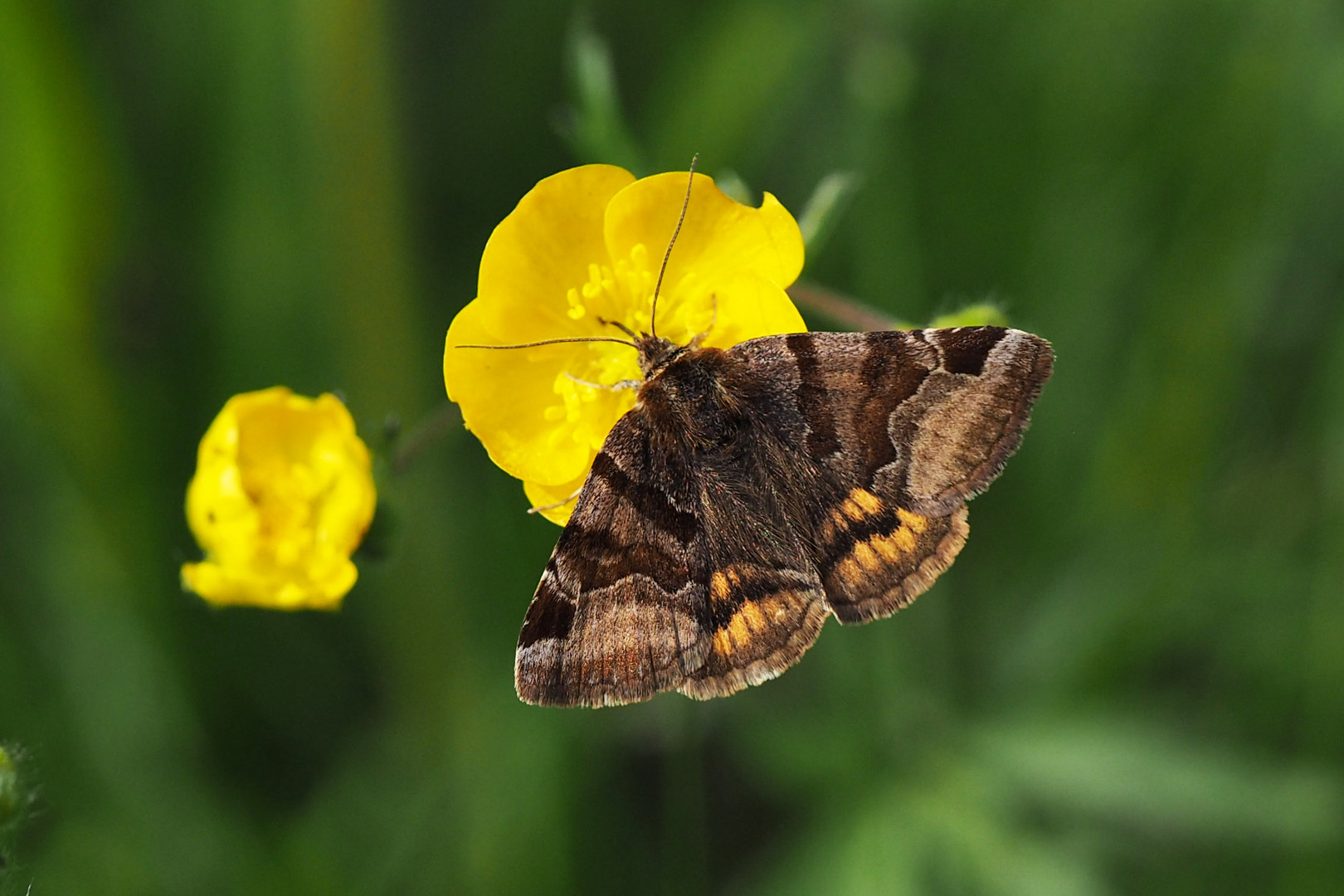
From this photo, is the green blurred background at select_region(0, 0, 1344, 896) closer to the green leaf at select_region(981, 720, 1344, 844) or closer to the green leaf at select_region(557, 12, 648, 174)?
the green leaf at select_region(981, 720, 1344, 844)

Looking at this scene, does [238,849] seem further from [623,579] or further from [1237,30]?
[1237,30]

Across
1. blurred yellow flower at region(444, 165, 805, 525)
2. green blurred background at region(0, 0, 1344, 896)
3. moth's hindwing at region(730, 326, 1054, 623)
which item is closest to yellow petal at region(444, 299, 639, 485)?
blurred yellow flower at region(444, 165, 805, 525)

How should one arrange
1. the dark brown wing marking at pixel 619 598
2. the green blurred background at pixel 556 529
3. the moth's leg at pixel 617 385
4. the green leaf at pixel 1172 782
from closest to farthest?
1. the dark brown wing marking at pixel 619 598
2. the moth's leg at pixel 617 385
3. the green leaf at pixel 1172 782
4. the green blurred background at pixel 556 529

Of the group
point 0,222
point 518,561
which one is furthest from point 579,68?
point 0,222

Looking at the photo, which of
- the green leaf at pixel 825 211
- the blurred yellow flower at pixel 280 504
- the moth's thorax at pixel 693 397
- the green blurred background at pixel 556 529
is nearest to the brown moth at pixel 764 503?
the moth's thorax at pixel 693 397

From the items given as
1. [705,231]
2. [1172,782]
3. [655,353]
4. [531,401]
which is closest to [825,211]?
[705,231]

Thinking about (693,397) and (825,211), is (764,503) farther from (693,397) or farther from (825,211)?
(825,211)

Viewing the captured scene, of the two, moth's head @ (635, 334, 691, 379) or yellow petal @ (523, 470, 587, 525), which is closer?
yellow petal @ (523, 470, 587, 525)

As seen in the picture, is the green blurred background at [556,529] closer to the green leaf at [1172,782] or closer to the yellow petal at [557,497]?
the green leaf at [1172,782]
